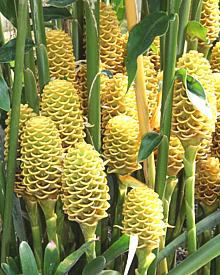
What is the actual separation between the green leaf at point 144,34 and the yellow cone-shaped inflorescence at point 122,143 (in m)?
0.07

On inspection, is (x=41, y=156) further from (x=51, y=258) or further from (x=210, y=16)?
(x=210, y=16)

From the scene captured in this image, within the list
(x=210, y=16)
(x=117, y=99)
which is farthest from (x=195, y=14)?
(x=117, y=99)

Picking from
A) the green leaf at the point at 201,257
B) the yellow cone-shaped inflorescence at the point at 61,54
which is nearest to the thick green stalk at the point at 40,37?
the yellow cone-shaped inflorescence at the point at 61,54

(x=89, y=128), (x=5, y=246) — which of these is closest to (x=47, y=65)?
(x=89, y=128)

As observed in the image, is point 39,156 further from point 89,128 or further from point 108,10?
point 108,10

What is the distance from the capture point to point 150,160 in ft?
1.84

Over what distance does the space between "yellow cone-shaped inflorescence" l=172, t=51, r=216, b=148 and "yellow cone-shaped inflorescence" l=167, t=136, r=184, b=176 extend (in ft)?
0.13

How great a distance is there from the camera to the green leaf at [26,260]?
0.52m

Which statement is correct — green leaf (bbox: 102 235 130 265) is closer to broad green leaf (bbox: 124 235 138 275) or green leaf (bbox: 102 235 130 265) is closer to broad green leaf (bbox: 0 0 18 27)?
broad green leaf (bbox: 124 235 138 275)

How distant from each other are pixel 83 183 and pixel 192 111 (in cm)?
12

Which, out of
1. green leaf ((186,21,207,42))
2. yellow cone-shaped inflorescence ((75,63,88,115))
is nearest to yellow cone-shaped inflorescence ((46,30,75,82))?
yellow cone-shaped inflorescence ((75,63,88,115))

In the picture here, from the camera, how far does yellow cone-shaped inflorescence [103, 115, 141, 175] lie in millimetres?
537

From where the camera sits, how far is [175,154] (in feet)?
1.87

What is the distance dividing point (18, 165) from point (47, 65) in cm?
11
